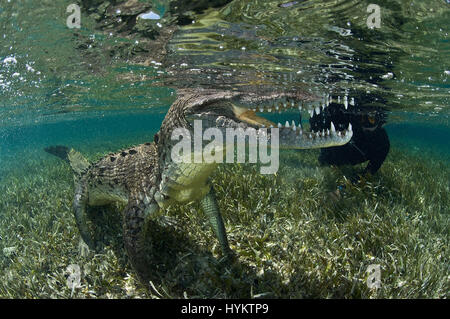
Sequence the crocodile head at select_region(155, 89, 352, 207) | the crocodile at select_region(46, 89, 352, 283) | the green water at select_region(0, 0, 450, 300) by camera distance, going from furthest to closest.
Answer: the green water at select_region(0, 0, 450, 300) < the crocodile head at select_region(155, 89, 352, 207) < the crocodile at select_region(46, 89, 352, 283)

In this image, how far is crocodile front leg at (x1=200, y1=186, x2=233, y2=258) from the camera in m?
4.02

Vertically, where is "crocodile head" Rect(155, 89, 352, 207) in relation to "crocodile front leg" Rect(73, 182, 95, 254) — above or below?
above

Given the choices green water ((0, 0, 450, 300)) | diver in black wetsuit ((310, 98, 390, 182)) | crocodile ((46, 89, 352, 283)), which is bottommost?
diver in black wetsuit ((310, 98, 390, 182))

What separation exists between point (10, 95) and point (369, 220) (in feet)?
53.3

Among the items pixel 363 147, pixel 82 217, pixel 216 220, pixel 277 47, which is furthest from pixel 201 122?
pixel 363 147

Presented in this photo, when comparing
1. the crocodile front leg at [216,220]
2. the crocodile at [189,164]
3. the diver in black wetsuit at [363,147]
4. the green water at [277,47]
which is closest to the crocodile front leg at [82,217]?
the crocodile at [189,164]

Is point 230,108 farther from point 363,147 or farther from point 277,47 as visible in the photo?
point 363,147

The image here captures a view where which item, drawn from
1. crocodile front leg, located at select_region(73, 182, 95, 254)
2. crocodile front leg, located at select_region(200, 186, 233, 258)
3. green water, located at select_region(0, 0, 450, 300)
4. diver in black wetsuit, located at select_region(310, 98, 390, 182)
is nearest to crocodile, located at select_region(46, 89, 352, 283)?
crocodile front leg, located at select_region(200, 186, 233, 258)

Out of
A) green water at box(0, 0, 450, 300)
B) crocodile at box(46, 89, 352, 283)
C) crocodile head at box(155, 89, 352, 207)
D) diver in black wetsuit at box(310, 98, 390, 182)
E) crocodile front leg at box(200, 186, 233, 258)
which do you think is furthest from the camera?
diver in black wetsuit at box(310, 98, 390, 182)

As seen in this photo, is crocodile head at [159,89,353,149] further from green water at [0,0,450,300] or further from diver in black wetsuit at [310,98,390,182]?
diver in black wetsuit at [310,98,390,182]

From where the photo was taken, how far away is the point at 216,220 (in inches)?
164

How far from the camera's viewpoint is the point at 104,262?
410 centimetres
